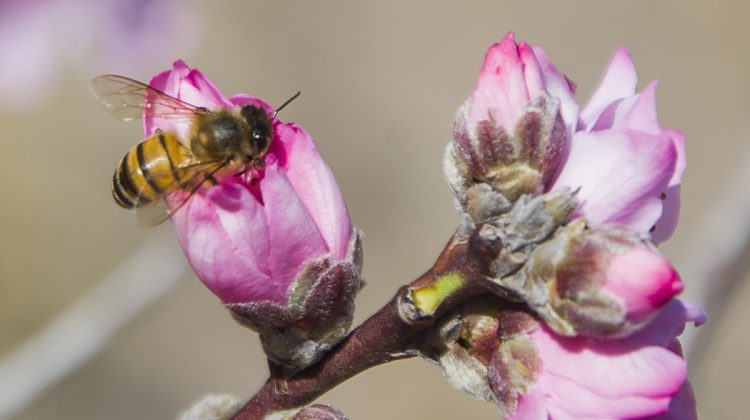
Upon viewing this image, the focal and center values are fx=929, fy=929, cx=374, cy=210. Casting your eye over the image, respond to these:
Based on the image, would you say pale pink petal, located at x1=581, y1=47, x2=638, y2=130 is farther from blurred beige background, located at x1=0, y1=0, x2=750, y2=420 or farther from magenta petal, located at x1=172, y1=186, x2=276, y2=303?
blurred beige background, located at x1=0, y1=0, x2=750, y2=420

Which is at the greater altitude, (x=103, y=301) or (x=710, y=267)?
(x=103, y=301)

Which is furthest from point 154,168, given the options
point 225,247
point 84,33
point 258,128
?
point 84,33

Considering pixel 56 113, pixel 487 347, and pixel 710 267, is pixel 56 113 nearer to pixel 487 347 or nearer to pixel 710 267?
pixel 710 267

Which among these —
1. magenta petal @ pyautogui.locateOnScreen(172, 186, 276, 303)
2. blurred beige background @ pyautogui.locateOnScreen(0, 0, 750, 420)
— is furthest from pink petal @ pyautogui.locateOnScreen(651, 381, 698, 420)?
blurred beige background @ pyautogui.locateOnScreen(0, 0, 750, 420)

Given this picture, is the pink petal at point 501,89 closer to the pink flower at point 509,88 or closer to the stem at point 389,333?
the pink flower at point 509,88

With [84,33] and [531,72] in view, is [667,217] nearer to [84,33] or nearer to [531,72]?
[531,72]

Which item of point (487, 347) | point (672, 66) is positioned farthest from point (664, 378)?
point (672, 66)
